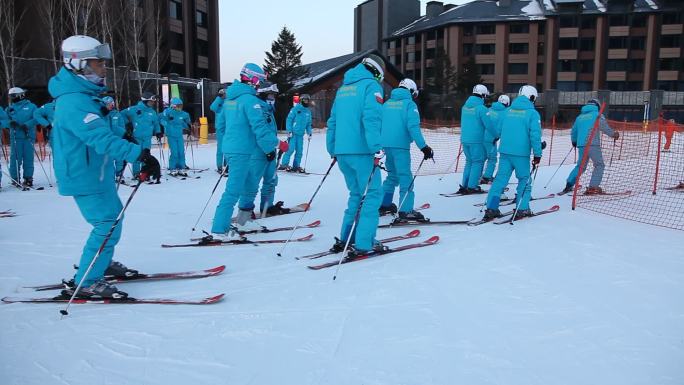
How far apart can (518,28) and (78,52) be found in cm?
5561

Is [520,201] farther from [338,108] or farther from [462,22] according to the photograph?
[462,22]

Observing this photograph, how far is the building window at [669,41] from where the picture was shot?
48.8m

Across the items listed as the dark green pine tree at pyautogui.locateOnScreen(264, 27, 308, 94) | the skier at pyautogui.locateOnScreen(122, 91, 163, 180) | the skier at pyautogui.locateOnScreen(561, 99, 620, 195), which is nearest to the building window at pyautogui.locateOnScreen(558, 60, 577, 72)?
the dark green pine tree at pyautogui.locateOnScreen(264, 27, 308, 94)

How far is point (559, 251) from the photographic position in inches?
214

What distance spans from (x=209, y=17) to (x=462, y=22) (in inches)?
1050

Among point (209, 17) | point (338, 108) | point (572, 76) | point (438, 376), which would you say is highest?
point (209, 17)

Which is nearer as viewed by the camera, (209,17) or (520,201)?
(520,201)

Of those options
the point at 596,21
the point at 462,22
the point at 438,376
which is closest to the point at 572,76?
the point at 596,21

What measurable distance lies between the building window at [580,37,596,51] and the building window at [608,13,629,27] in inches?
87.8

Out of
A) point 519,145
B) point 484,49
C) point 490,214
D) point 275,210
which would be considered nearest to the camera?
point 519,145

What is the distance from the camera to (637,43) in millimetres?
49969

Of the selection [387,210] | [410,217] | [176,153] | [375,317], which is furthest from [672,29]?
[375,317]

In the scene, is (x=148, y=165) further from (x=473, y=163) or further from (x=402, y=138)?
(x=473, y=163)

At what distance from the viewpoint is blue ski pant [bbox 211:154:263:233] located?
18.3ft
